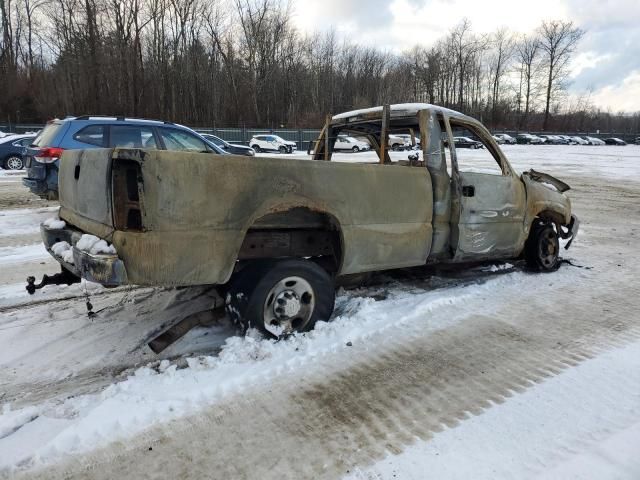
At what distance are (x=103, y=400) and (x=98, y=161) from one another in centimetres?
157

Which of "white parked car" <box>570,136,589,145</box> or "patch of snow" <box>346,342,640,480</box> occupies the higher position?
"white parked car" <box>570,136,589,145</box>

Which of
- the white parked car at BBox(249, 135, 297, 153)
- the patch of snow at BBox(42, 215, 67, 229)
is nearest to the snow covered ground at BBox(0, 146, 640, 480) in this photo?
the patch of snow at BBox(42, 215, 67, 229)

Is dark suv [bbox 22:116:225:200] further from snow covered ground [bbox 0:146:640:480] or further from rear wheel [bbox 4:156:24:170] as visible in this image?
rear wheel [bbox 4:156:24:170]

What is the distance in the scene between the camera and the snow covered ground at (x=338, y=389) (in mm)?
2465

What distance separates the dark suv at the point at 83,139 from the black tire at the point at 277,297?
5727mm

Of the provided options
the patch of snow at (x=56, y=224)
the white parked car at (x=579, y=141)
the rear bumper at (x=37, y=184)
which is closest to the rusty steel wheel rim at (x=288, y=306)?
the patch of snow at (x=56, y=224)

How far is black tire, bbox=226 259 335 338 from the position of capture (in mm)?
3580

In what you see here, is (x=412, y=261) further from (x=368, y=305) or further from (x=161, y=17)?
(x=161, y=17)

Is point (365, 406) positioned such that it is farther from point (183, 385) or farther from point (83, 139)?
point (83, 139)

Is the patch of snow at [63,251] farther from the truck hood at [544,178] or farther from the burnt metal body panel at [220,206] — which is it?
the truck hood at [544,178]

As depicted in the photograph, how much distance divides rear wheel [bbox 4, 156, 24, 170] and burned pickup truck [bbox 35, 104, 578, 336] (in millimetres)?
17769

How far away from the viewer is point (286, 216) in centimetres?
378

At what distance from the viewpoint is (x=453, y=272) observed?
5895 millimetres

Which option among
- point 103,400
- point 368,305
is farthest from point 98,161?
point 368,305
